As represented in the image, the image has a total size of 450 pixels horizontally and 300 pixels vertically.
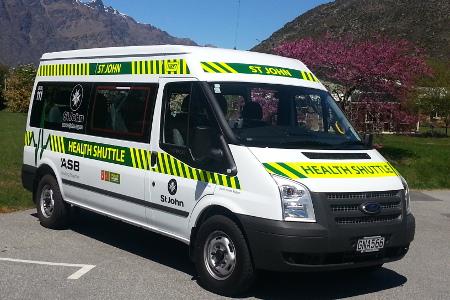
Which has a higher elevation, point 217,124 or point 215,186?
point 217,124

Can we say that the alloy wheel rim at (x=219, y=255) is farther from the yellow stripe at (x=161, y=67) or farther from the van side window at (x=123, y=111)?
the yellow stripe at (x=161, y=67)

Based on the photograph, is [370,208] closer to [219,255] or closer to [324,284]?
[324,284]

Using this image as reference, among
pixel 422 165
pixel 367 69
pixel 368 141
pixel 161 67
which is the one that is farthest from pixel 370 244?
pixel 367 69

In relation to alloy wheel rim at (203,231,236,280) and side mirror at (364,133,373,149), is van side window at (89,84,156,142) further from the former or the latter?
side mirror at (364,133,373,149)

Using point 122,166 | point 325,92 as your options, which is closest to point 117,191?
point 122,166

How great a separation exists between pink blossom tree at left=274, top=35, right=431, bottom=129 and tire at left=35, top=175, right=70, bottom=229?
41.3ft

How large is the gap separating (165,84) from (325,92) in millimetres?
1856

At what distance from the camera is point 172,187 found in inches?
253

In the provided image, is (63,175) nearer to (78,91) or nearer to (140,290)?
(78,91)

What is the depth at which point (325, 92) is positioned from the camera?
7227 mm

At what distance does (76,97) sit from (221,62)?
2543mm

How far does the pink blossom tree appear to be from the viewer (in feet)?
63.3

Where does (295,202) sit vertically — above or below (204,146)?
below

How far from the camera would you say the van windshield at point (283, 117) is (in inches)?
242
